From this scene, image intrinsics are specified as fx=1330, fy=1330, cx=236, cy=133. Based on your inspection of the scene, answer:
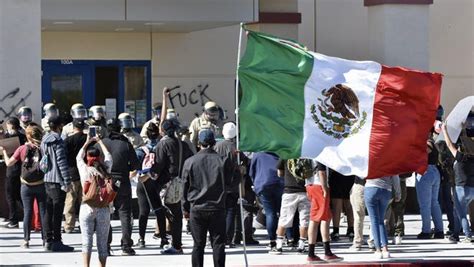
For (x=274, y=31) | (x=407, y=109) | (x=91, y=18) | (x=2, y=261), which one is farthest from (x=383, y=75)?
(x=274, y=31)

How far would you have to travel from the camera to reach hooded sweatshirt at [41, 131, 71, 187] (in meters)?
17.7

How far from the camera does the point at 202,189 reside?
15.0 meters

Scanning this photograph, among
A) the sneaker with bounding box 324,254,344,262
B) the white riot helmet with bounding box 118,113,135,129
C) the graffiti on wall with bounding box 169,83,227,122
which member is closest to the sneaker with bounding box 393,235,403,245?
the sneaker with bounding box 324,254,344,262

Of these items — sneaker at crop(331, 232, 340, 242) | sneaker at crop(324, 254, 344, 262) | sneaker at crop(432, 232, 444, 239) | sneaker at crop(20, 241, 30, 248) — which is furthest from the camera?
sneaker at crop(432, 232, 444, 239)

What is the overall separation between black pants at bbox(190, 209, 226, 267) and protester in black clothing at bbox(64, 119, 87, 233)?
11.9 feet

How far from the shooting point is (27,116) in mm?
20141

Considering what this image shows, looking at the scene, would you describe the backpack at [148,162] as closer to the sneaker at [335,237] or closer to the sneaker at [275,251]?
the sneaker at [275,251]

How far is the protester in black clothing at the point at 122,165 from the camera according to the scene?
17.3 m

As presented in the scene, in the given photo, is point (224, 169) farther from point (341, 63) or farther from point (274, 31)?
point (274, 31)

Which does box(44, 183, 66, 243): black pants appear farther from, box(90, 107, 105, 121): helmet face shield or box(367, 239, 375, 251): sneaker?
box(367, 239, 375, 251): sneaker

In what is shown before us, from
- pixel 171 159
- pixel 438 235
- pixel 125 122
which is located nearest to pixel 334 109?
pixel 171 159

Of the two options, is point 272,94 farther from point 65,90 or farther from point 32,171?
point 65,90

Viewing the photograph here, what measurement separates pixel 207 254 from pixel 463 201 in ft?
12.6

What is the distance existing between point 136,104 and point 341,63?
14.9 meters
